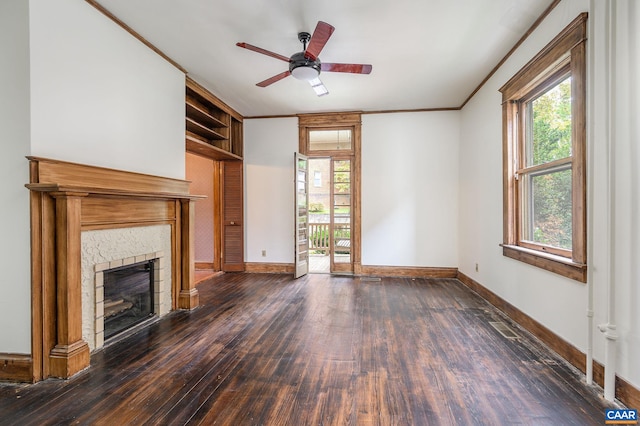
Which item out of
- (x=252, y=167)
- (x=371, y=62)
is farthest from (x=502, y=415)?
(x=252, y=167)

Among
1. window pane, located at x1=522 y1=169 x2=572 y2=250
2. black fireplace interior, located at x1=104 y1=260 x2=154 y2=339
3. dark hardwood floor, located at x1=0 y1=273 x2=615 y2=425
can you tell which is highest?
window pane, located at x1=522 y1=169 x2=572 y2=250

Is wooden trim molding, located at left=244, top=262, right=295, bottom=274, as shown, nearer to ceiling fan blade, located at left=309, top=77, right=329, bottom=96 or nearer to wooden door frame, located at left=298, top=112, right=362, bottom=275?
wooden door frame, located at left=298, top=112, right=362, bottom=275

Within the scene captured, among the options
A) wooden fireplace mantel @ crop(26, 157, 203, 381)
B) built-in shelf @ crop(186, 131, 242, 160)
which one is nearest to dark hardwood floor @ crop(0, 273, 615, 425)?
wooden fireplace mantel @ crop(26, 157, 203, 381)

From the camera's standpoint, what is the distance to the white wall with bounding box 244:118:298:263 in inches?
203

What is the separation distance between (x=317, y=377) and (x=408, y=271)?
10.8ft

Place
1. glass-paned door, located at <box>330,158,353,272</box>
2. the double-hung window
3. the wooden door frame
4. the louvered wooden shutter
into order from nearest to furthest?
the double-hung window, the wooden door frame, glass-paned door, located at <box>330,158,353,272</box>, the louvered wooden shutter

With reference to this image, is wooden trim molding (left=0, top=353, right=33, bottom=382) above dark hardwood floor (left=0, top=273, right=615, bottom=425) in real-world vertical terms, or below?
above

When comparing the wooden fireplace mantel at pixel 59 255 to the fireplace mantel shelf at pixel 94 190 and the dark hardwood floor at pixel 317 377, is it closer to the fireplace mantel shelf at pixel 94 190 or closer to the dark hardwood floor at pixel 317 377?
the fireplace mantel shelf at pixel 94 190

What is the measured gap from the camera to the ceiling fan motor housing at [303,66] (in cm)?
264

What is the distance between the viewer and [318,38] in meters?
2.29

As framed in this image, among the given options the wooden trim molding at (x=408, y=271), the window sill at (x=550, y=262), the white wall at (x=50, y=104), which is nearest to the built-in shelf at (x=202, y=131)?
the white wall at (x=50, y=104)

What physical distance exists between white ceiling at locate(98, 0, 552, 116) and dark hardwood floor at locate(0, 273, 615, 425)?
113 inches

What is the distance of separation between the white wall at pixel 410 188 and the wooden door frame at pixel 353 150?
10 centimetres

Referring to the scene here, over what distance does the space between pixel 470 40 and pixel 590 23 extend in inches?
41.3
